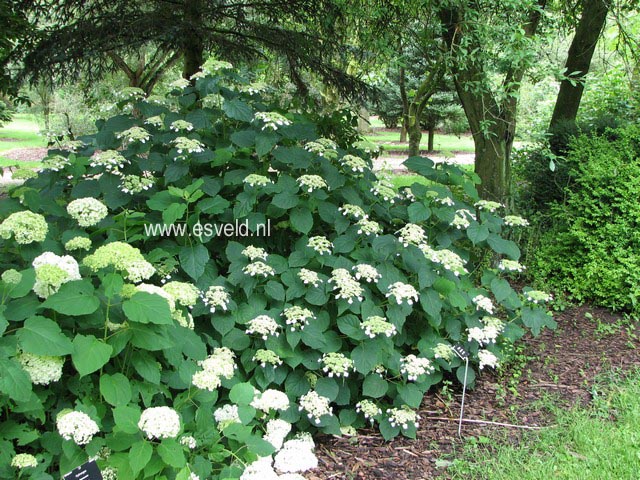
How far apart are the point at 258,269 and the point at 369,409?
923 mm

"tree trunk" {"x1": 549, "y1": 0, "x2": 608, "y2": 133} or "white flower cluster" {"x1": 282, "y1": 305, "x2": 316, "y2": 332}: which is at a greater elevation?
"tree trunk" {"x1": 549, "y1": 0, "x2": 608, "y2": 133}

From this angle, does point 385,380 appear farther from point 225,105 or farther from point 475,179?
point 225,105

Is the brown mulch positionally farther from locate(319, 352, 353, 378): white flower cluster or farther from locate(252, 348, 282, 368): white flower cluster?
locate(252, 348, 282, 368): white flower cluster

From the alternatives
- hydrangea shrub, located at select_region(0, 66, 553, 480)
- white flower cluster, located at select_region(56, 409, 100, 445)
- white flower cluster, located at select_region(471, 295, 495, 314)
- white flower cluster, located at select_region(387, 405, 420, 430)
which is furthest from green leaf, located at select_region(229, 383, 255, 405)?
white flower cluster, located at select_region(471, 295, 495, 314)

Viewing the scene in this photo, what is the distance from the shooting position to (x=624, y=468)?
7.84ft

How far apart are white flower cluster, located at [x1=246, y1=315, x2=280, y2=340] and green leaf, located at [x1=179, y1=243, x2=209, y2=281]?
37cm

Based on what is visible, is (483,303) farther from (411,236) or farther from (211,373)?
(211,373)

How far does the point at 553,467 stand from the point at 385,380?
0.88 meters

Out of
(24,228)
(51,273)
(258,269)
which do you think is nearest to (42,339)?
(51,273)

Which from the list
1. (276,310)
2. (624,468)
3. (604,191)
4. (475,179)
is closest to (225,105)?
(276,310)

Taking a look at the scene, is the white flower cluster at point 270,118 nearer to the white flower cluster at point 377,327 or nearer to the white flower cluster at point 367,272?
the white flower cluster at point 367,272

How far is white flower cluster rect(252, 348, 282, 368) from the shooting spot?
250 cm

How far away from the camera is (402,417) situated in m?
2.68

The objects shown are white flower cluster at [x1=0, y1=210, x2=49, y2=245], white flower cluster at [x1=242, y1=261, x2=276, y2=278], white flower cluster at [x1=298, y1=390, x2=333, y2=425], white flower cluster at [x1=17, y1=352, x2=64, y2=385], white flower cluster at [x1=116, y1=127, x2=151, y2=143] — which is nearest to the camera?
white flower cluster at [x1=17, y1=352, x2=64, y2=385]
